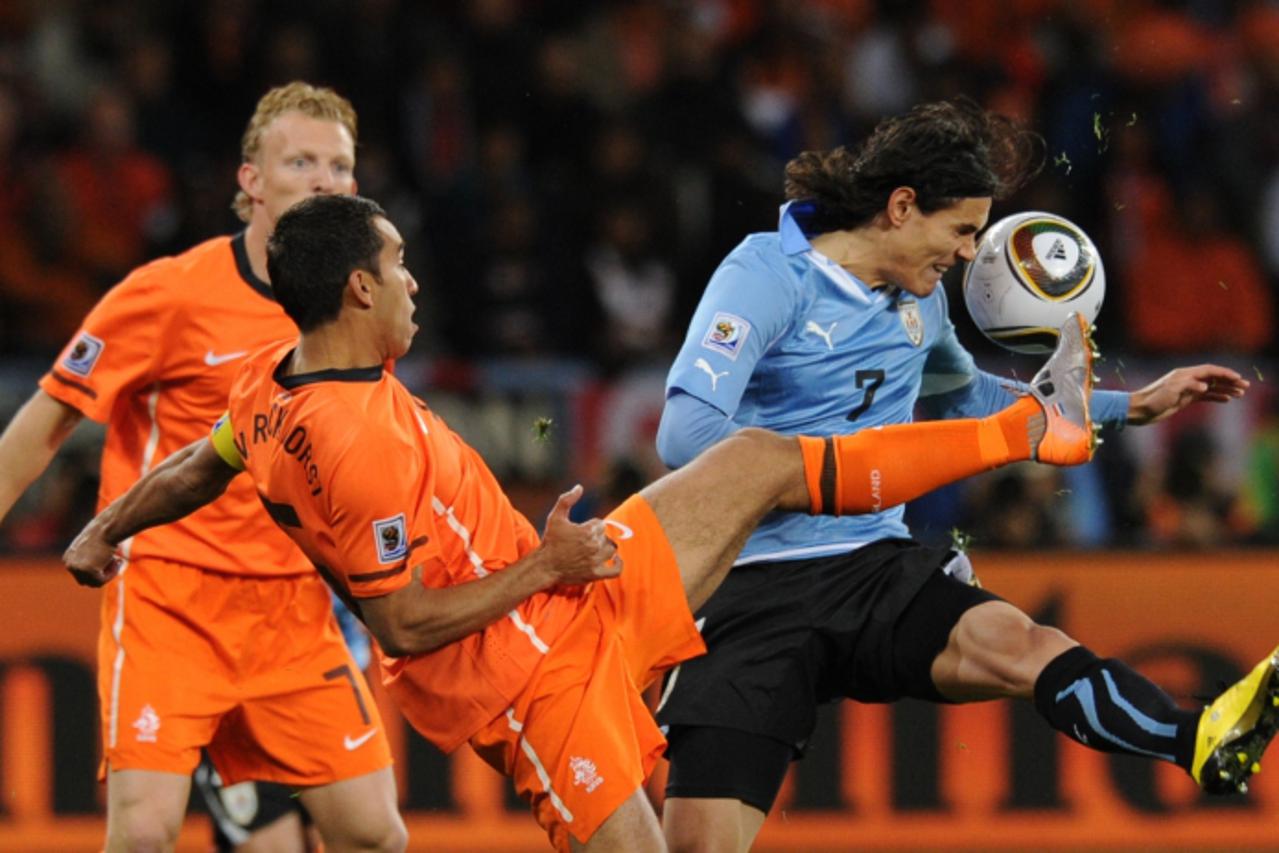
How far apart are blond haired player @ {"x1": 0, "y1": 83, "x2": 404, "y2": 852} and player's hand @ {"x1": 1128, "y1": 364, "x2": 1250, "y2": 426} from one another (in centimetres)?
209

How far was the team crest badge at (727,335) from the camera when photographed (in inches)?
180

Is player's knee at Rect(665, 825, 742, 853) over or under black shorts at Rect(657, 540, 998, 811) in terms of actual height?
under

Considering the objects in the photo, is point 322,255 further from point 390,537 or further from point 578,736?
point 578,736

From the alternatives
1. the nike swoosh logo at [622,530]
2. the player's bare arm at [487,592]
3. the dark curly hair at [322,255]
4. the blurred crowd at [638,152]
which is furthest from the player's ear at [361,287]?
the blurred crowd at [638,152]

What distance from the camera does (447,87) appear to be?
997 cm

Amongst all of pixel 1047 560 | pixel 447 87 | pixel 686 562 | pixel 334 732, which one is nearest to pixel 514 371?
pixel 447 87

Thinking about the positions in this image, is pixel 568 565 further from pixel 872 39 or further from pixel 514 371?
pixel 872 39

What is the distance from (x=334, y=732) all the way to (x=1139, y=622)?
3.62 m

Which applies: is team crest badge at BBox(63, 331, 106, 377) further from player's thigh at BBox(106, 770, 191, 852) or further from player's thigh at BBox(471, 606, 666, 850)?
player's thigh at BBox(471, 606, 666, 850)

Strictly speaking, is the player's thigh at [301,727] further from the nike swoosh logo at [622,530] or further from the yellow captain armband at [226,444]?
the nike swoosh logo at [622,530]

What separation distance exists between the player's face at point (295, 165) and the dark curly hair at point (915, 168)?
3.86 feet

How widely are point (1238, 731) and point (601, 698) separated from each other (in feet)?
4.27

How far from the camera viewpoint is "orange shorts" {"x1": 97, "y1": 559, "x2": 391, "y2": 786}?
4.95 m

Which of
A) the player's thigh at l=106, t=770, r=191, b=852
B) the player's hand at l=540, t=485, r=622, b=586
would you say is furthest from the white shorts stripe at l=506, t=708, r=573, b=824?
the player's thigh at l=106, t=770, r=191, b=852
